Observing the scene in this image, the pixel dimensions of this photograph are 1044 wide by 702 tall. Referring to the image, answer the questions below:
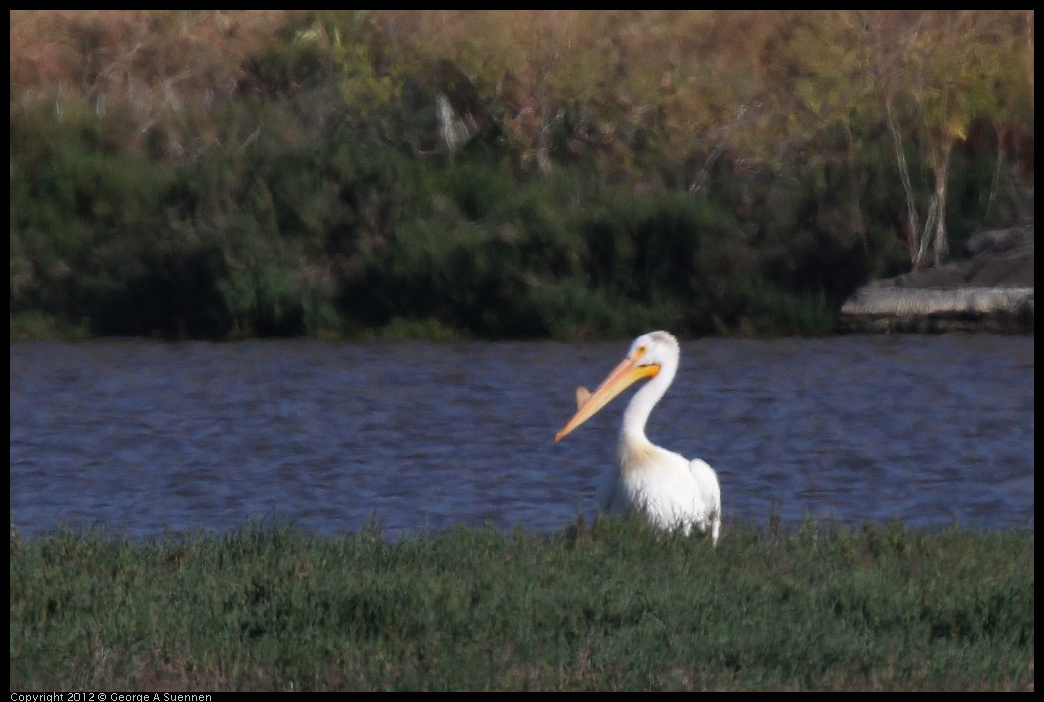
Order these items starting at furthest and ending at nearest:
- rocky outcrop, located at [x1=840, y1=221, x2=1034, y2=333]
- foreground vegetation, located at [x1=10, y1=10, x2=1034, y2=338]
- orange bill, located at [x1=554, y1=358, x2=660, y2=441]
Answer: foreground vegetation, located at [x1=10, y1=10, x2=1034, y2=338]
rocky outcrop, located at [x1=840, y1=221, x2=1034, y2=333]
orange bill, located at [x1=554, y1=358, x2=660, y2=441]

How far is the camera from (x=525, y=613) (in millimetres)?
6262

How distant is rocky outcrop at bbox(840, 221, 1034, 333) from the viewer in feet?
70.3

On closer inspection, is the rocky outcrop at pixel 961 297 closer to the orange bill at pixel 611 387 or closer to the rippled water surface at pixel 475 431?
the rippled water surface at pixel 475 431

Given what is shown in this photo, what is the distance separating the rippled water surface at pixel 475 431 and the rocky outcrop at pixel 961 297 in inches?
10.2

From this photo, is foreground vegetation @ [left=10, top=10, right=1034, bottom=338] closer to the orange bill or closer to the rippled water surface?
the rippled water surface

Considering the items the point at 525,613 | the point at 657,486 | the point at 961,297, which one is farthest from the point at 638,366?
the point at 961,297

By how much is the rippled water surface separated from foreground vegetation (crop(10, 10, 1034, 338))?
73cm

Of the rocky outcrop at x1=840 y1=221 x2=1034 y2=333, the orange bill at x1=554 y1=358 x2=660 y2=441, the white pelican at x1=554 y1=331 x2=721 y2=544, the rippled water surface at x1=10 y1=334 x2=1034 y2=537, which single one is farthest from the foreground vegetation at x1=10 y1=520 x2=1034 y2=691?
the rocky outcrop at x1=840 y1=221 x2=1034 y2=333

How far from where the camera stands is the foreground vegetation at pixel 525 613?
5.61 meters

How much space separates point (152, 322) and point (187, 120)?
192 inches

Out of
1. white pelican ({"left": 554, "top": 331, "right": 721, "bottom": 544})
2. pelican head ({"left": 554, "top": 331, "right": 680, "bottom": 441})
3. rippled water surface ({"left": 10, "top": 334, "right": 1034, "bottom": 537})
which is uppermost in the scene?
pelican head ({"left": 554, "top": 331, "right": 680, "bottom": 441})

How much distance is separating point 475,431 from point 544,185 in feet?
25.9

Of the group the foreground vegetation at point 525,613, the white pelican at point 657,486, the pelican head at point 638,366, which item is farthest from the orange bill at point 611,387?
the foreground vegetation at point 525,613

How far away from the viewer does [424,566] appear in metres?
7.35
